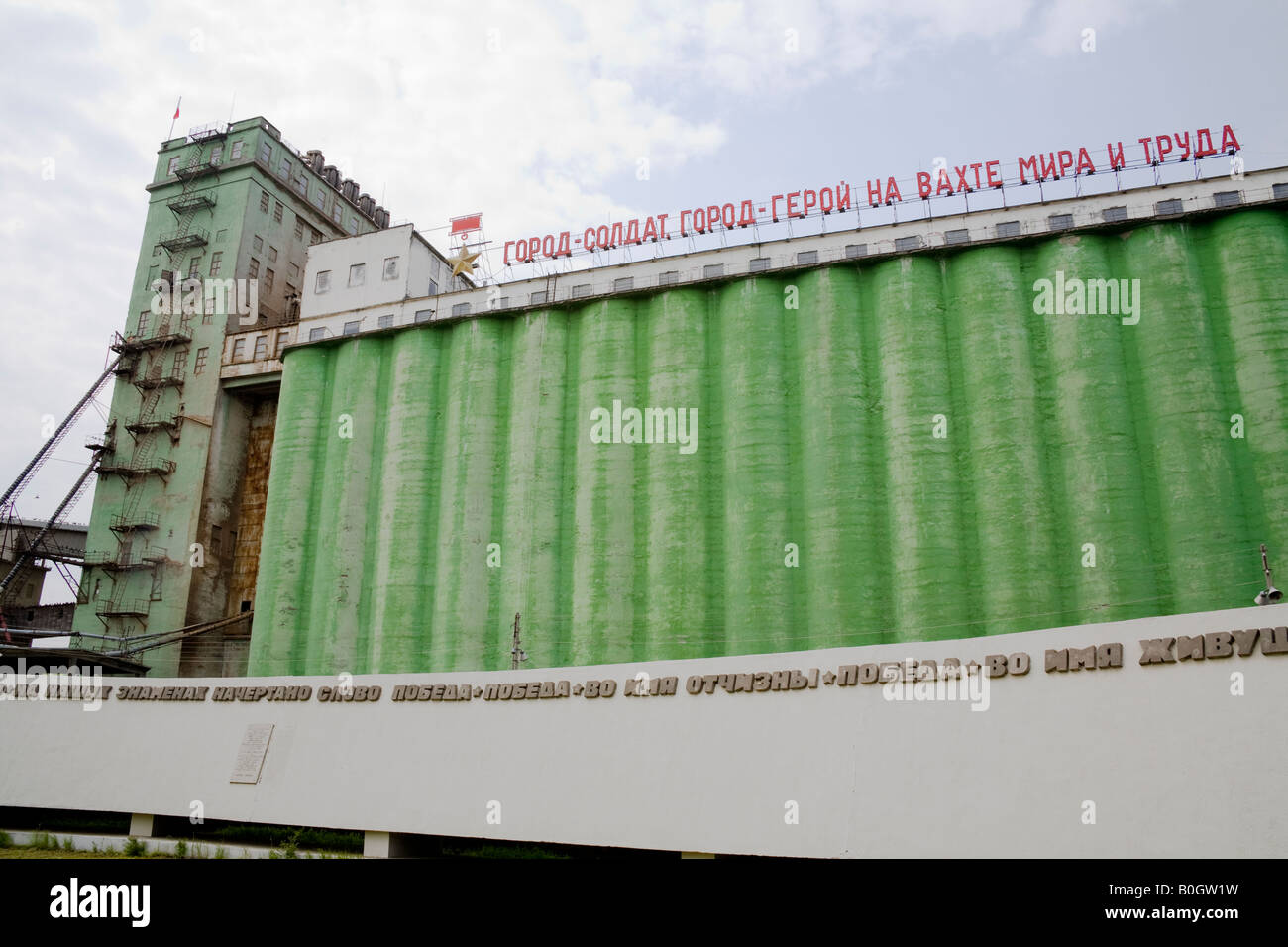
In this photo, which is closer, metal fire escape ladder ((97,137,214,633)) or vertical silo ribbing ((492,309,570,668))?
vertical silo ribbing ((492,309,570,668))

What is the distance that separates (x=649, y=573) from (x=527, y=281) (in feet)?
57.7

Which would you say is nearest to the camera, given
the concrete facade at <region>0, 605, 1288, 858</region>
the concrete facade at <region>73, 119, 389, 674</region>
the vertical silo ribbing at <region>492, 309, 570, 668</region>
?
the concrete facade at <region>0, 605, 1288, 858</region>

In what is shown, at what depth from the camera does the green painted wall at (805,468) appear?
32.7 m

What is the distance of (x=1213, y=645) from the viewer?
49.4 ft

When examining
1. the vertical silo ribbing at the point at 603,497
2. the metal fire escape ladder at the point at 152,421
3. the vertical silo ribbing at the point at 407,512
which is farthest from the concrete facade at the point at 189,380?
the vertical silo ribbing at the point at 603,497

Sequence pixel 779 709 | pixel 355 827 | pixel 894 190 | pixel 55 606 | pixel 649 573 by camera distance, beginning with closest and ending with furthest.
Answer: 1. pixel 779 709
2. pixel 355 827
3. pixel 649 573
4. pixel 894 190
5. pixel 55 606

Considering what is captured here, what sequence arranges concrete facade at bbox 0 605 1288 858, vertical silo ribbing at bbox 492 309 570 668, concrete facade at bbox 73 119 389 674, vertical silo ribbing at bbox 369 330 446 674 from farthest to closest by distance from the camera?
concrete facade at bbox 73 119 389 674
vertical silo ribbing at bbox 369 330 446 674
vertical silo ribbing at bbox 492 309 570 668
concrete facade at bbox 0 605 1288 858

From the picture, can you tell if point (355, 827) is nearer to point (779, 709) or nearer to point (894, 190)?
point (779, 709)

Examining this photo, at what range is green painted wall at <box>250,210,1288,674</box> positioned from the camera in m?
32.7

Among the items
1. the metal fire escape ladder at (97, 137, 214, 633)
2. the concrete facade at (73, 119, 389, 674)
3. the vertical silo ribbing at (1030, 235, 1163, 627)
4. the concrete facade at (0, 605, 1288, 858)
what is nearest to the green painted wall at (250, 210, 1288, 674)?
the vertical silo ribbing at (1030, 235, 1163, 627)

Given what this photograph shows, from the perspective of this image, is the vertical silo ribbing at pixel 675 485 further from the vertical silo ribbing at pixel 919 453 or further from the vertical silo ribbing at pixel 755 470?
the vertical silo ribbing at pixel 919 453

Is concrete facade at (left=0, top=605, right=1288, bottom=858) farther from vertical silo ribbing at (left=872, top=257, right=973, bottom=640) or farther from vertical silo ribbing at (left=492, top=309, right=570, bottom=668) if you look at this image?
vertical silo ribbing at (left=872, top=257, right=973, bottom=640)

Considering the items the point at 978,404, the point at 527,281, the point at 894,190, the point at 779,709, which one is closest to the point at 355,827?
the point at 779,709
